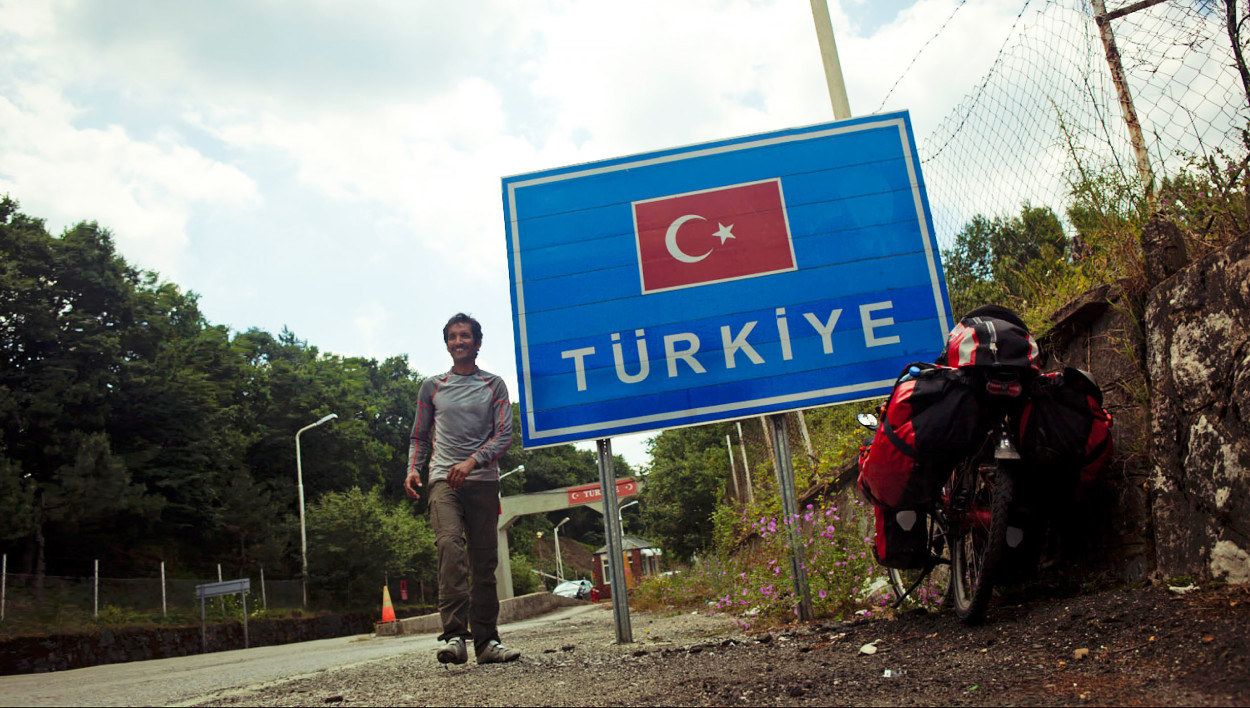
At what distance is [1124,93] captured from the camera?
441 centimetres

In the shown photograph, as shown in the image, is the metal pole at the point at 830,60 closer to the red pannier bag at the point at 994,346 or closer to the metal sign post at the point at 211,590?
the red pannier bag at the point at 994,346

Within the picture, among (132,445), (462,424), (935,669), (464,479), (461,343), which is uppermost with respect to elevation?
(132,445)

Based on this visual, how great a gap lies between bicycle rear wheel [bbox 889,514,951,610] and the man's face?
8.73 ft

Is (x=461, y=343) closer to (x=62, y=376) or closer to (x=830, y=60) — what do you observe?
(x=830, y=60)

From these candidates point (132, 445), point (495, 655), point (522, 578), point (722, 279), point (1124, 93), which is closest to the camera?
point (1124, 93)

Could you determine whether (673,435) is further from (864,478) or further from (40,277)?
(864,478)

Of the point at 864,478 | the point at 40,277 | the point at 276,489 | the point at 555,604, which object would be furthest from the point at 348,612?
the point at 864,478

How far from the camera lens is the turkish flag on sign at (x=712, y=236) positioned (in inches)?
230

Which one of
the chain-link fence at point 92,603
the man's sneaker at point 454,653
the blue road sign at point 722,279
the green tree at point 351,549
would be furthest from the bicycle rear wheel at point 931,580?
the green tree at point 351,549

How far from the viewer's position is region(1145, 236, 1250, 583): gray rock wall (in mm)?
3016

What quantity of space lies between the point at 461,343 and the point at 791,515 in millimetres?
2296

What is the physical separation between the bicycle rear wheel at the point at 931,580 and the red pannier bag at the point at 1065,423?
73 cm

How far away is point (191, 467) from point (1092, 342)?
32190 mm

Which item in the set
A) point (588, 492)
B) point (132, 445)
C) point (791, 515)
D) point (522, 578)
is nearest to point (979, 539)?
point (791, 515)
